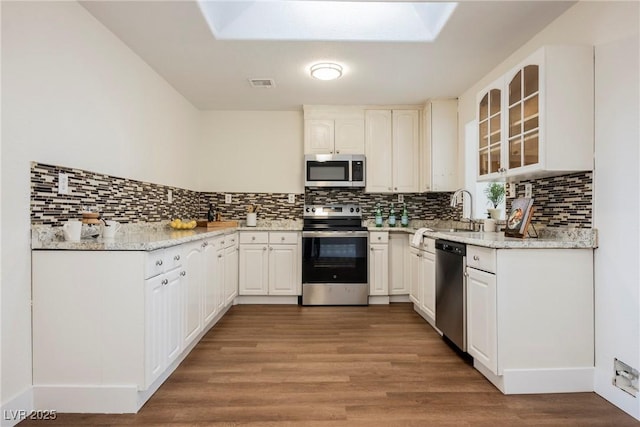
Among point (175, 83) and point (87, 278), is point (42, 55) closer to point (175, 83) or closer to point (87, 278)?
point (87, 278)

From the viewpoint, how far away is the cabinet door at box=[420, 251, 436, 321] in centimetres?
302

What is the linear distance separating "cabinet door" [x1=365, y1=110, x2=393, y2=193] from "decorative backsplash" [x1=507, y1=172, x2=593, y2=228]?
69.7 inches

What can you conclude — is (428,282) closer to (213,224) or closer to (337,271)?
(337,271)

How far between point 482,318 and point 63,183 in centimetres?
267

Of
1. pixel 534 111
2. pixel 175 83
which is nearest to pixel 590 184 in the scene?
pixel 534 111

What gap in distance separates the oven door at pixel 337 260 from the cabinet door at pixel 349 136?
105 centimetres

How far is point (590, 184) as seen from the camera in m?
2.06

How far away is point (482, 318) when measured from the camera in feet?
7.11

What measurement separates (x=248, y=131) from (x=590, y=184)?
3.63m

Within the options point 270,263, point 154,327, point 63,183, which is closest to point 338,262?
point 270,263

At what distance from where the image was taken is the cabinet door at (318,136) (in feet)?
13.7

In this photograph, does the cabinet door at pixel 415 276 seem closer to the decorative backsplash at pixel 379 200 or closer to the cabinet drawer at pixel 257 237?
the decorative backsplash at pixel 379 200

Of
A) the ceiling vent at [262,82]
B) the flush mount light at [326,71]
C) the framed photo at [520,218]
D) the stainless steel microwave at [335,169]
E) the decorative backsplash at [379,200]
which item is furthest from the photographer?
the decorative backsplash at [379,200]

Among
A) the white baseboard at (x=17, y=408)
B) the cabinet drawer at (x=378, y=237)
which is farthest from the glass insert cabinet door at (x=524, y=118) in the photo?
the white baseboard at (x=17, y=408)
